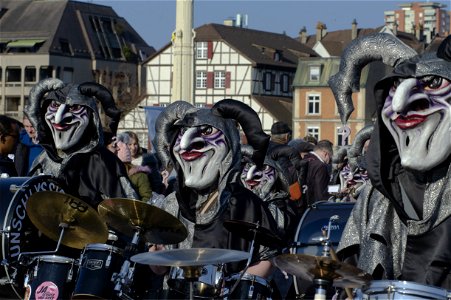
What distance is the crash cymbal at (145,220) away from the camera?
31.1 feet

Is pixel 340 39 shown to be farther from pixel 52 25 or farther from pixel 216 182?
pixel 216 182

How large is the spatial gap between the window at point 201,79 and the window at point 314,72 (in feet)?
23.7

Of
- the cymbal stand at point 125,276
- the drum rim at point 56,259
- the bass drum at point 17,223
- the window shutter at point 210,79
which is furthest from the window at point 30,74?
the cymbal stand at point 125,276

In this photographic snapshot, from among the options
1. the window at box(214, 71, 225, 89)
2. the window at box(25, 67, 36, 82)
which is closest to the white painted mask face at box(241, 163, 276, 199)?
the window at box(214, 71, 225, 89)

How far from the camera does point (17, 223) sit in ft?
37.8

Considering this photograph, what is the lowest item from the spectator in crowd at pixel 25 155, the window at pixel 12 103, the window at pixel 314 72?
the window at pixel 12 103

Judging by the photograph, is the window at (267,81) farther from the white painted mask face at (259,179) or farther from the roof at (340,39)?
the white painted mask face at (259,179)

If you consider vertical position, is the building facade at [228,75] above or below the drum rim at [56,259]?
above

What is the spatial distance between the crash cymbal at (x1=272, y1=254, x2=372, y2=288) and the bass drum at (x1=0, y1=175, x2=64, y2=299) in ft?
13.0

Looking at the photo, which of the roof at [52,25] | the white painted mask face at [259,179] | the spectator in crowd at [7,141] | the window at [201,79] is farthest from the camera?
the roof at [52,25]

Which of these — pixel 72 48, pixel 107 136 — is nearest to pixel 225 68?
pixel 72 48

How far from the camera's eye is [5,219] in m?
11.5

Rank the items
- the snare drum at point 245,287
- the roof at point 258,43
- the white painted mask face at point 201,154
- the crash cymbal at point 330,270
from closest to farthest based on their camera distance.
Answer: the crash cymbal at point 330,270 → the snare drum at point 245,287 → the white painted mask face at point 201,154 → the roof at point 258,43

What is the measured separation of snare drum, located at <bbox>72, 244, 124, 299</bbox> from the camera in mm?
9953
